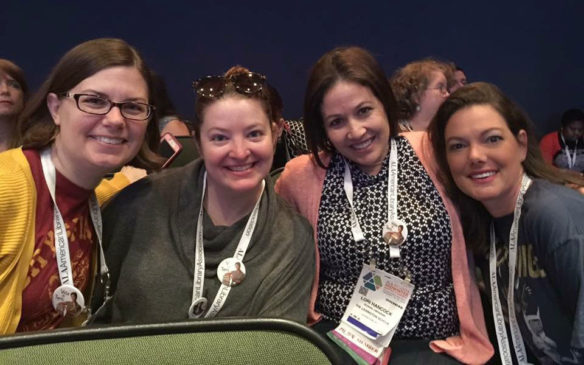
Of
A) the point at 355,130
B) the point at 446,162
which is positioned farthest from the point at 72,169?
the point at 446,162

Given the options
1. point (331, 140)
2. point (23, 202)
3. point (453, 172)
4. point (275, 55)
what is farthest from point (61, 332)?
point (275, 55)

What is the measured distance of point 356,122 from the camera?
1610 millimetres

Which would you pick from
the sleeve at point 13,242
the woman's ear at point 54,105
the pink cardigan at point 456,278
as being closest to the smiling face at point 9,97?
the woman's ear at point 54,105

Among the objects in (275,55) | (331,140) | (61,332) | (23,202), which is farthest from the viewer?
(275,55)

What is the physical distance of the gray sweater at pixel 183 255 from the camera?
139 centimetres

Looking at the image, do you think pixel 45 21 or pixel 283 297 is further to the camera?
pixel 45 21

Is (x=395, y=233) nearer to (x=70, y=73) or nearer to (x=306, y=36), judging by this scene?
(x=70, y=73)

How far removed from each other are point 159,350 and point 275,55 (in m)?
3.94

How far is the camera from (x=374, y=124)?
161cm

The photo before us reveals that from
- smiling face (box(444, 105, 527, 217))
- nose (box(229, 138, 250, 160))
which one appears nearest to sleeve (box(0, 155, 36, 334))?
nose (box(229, 138, 250, 160))

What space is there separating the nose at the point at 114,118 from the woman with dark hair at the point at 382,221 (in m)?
0.66

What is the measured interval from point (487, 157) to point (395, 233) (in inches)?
14.8

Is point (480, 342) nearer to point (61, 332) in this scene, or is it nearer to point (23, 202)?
point (61, 332)

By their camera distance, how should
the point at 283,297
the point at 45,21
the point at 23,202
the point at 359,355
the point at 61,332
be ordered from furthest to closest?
the point at 45,21 → the point at 359,355 → the point at 283,297 → the point at 23,202 → the point at 61,332
